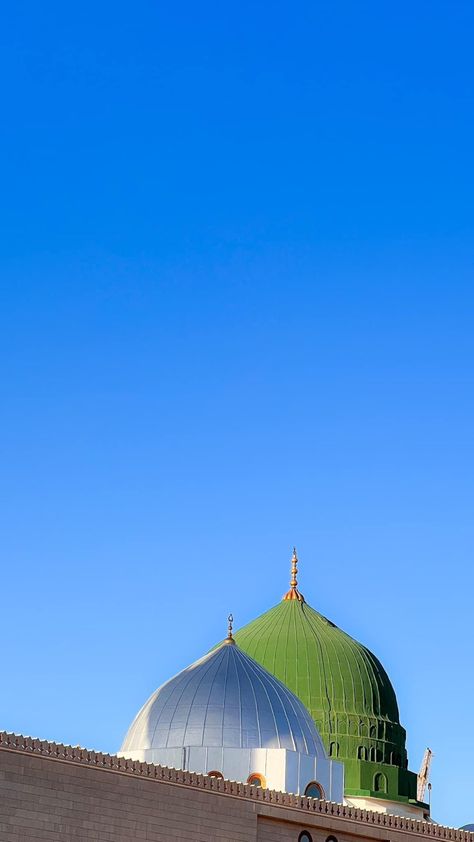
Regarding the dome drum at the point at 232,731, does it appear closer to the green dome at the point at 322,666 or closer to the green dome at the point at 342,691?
the green dome at the point at 342,691

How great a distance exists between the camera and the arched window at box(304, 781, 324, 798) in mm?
33438

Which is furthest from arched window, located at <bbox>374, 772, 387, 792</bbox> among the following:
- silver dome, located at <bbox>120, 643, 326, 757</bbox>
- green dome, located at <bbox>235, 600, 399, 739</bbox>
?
silver dome, located at <bbox>120, 643, 326, 757</bbox>

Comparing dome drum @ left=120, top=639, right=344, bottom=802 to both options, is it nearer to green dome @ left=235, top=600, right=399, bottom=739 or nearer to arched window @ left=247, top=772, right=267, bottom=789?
arched window @ left=247, top=772, right=267, bottom=789

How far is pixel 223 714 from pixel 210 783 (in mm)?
3750

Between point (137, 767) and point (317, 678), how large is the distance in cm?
1601

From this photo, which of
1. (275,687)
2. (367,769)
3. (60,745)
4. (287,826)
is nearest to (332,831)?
(287,826)

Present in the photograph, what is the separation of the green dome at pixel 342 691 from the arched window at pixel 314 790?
915cm

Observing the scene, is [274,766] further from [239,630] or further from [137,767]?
[239,630]

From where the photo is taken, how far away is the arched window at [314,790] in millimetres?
33438

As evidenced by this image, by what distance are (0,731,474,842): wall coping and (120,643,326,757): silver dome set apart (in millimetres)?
2251

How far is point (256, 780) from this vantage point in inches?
1292

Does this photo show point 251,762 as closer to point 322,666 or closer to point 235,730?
point 235,730

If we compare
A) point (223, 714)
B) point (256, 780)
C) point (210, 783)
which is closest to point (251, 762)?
point (256, 780)

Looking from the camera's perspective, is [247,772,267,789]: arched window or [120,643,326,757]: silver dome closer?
[247,772,267,789]: arched window
